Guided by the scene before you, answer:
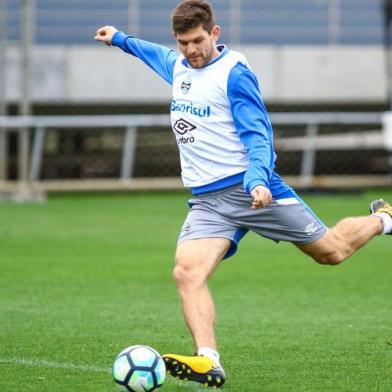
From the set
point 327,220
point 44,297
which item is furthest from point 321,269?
point 327,220

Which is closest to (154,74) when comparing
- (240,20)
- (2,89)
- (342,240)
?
(2,89)

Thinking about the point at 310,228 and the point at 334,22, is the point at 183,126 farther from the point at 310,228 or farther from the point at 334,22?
the point at 334,22

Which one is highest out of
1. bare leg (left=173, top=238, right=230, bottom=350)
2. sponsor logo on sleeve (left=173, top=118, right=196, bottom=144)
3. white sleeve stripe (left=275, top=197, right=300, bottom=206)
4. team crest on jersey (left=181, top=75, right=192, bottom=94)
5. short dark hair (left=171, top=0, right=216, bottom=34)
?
short dark hair (left=171, top=0, right=216, bottom=34)

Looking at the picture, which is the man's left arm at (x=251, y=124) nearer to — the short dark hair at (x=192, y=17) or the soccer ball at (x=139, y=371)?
the short dark hair at (x=192, y=17)

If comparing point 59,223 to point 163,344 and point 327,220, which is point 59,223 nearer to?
point 327,220

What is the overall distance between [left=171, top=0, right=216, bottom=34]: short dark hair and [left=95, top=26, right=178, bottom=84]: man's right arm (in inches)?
20.5

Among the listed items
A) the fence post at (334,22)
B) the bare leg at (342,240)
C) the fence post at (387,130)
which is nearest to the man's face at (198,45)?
the bare leg at (342,240)

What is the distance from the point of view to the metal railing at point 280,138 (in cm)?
1958

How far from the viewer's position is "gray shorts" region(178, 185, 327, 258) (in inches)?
242

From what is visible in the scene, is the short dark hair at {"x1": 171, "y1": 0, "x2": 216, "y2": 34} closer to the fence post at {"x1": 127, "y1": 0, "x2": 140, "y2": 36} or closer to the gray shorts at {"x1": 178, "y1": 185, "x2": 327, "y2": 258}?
the gray shorts at {"x1": 178, "y1": 185, "x2": 327, "y2": 258}

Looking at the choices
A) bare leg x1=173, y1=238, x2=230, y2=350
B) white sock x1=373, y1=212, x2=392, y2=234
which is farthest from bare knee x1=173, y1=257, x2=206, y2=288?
white sock x1=373, y1=212, x2=392, y2=234

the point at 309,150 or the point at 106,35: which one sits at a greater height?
the point at 106,35

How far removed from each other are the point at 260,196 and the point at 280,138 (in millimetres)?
15850

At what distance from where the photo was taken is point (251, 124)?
595 centimetres
